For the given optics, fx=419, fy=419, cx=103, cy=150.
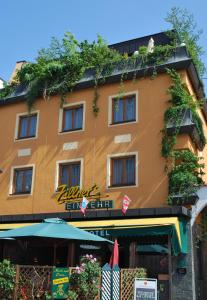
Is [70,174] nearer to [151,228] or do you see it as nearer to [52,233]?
[151,228]

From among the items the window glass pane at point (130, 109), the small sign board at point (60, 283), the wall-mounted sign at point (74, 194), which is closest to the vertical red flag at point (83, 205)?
the wall-mounted sign at point (74, 194)

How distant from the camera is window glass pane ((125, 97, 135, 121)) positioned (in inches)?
747

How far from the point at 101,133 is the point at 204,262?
749 cm

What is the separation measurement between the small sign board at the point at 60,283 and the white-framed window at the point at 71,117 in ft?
32.9

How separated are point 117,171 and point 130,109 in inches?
115

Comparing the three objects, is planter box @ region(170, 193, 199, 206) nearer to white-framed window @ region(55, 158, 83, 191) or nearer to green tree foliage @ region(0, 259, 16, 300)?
white-framed window @ region(55, 158, 83, 191)

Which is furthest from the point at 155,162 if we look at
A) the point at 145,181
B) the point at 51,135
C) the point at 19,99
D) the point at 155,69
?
the point at 19,99

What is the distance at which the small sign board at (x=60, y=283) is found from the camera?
10.5 metres

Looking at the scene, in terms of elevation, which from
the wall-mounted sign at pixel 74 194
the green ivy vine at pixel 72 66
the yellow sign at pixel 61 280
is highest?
the green ivy vine at pixel 72 66

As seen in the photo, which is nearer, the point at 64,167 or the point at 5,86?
the point at 64,167

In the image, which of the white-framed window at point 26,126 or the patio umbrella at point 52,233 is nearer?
the patio umbrella at point 52,233

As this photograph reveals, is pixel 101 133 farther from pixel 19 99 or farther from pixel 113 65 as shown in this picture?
pixel 19 99

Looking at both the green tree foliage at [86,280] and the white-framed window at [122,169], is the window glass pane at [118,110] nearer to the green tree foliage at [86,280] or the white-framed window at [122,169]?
the white-framed window at [122,169]

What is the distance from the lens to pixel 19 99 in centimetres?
2205
